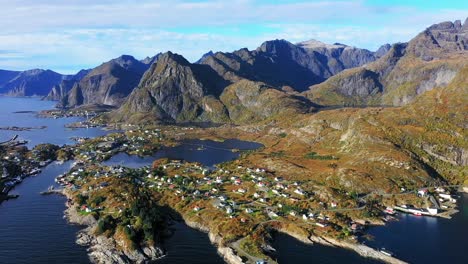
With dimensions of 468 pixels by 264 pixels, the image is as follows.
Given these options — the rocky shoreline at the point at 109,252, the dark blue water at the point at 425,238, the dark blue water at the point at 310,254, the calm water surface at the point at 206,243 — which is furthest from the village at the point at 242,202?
the calm water surface at the point at 206,243

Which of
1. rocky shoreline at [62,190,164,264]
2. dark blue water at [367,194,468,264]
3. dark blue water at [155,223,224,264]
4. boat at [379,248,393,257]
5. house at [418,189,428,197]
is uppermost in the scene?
rocky shoreline at [62,190,164,264]

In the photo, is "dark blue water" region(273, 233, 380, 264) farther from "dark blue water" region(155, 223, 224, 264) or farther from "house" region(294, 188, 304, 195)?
"house" region(294, 188, 304, 195)

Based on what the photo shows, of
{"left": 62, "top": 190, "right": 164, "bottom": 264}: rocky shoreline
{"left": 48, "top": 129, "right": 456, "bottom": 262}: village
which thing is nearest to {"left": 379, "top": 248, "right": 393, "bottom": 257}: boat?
{"left": 48, "top": 129, "right": 456, "bottom": 262}: village

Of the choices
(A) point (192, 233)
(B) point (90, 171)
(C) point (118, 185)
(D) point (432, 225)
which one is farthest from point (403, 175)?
(B) point (90, 171)

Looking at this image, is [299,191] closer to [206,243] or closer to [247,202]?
[247,202]

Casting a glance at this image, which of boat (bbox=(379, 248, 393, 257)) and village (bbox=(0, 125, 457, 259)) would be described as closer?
boat (bbox=(379, 248, 393, 257))

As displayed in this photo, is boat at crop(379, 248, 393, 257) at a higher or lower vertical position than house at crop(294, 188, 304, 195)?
lower

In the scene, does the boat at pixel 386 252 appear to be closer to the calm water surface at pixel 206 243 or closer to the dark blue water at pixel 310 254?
the calm water surface at pixel 206 243

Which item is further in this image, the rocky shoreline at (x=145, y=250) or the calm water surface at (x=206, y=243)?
the calm water surface at (x=206, y=243)

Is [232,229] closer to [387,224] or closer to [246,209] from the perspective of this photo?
[246,209]
